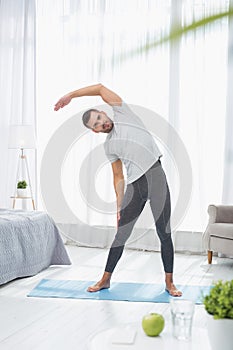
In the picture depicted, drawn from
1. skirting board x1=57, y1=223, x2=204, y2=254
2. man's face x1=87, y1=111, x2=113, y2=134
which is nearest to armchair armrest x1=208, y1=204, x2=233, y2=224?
skirting board x1=57, y1=223, x2=204, y2=254

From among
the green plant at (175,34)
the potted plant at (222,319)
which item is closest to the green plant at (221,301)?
the potted plant at (222,319)

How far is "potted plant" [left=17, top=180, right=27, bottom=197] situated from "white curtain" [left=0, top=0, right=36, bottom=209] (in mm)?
291

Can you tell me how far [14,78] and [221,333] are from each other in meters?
5.28

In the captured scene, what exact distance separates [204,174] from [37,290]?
2.37m

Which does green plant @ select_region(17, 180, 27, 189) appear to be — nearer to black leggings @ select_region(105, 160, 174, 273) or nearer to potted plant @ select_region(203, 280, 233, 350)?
black leggings @ select_region(105, 160, 174, 273)

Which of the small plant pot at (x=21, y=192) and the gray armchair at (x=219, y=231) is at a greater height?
the small plant pot at (x=21, y=192)

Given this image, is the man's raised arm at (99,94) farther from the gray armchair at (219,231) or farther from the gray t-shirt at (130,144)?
the gray armchair at (219,231)

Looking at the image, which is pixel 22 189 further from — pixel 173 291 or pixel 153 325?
pixel 153 325

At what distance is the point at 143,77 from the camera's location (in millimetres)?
5652

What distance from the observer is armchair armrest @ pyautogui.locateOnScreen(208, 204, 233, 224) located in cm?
494

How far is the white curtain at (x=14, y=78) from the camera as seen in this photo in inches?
236

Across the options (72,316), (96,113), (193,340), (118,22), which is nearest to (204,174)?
(118,22)

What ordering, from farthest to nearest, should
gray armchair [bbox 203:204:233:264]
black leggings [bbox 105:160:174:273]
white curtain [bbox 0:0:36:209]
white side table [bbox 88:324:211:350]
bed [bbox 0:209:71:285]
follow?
→ white curtain [bbox 0:0:36:209] → gray armchair [bbox 203:204:233:264] → bed [bbox 0:209:71:285] → black leggings [bbox 105:160:174:273] → white side table [bbox 88:324:211:350]

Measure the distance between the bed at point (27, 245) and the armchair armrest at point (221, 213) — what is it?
134cm
